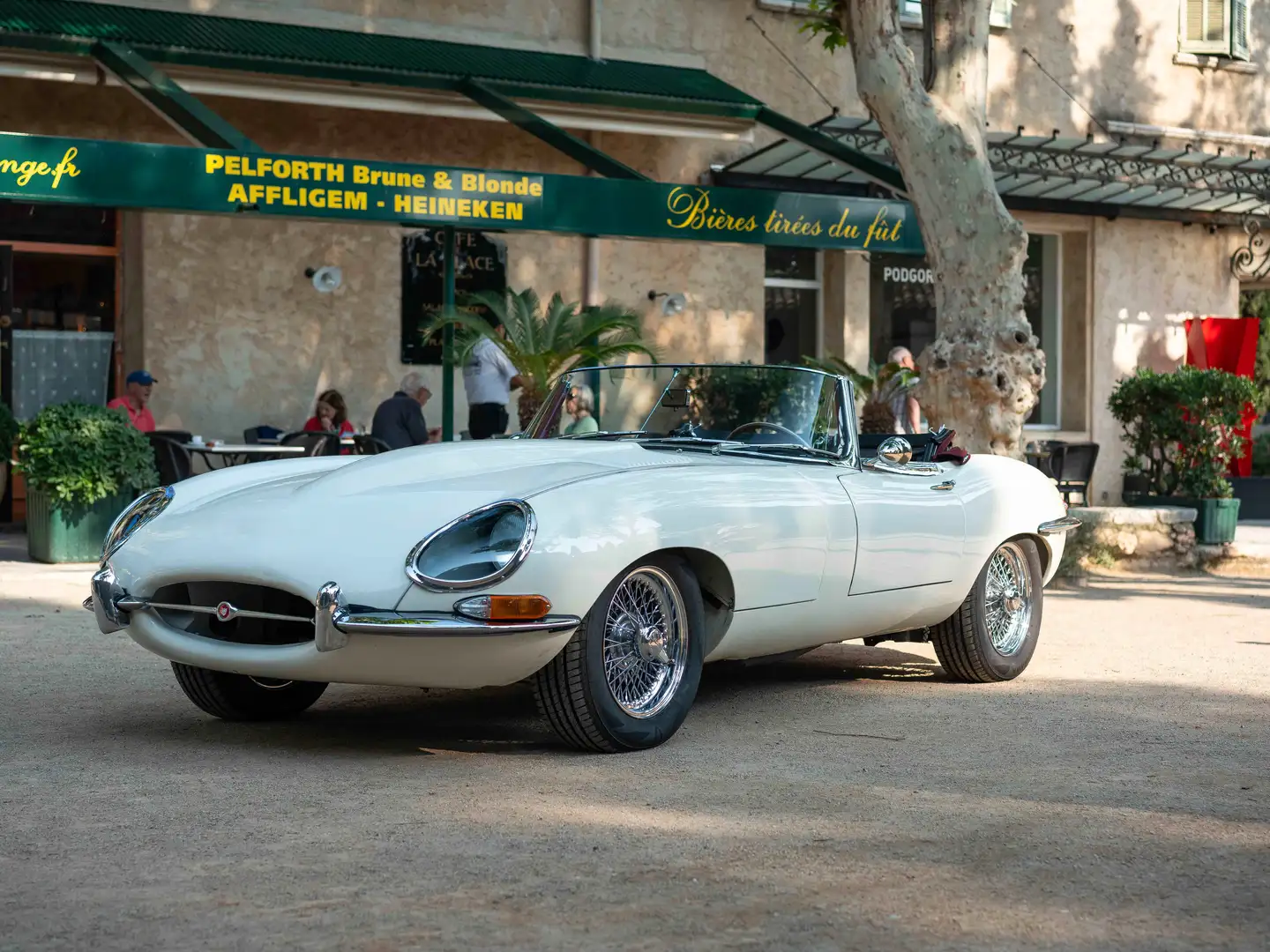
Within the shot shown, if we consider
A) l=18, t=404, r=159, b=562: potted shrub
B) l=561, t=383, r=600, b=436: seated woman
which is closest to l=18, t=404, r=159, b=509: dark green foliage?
l=18, t=404, r=159, b=562: potted shrub

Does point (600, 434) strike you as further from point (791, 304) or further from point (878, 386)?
point (791, 304)

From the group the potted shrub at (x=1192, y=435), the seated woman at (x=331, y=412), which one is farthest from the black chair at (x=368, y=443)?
the potted shrub at (x=1192, y=435)

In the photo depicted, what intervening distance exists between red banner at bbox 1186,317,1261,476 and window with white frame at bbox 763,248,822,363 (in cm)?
484

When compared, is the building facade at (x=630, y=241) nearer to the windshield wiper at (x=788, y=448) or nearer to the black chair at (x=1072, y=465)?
the black chair at (x=1072, y=465)

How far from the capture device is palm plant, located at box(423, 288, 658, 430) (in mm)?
13117

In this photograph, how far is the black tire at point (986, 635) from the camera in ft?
23.0

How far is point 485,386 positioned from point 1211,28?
432 inches

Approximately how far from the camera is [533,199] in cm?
1240

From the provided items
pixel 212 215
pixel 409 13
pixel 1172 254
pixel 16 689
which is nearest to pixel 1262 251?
pixel 1172 254

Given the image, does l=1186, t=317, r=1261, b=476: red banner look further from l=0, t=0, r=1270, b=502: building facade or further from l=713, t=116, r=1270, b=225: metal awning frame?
l=713, t=116, r=1270, b=225: metal awning frame

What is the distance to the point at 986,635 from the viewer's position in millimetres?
7078

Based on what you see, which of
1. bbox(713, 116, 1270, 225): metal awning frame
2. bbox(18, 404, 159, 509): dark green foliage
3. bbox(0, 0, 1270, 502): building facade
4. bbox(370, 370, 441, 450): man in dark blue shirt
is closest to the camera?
bbox(18, 404, 159, 509): dark green foliage

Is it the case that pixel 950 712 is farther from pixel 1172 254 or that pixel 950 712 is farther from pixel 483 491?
pixel 1172 254

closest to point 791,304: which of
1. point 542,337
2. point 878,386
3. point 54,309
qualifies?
point 878,386
